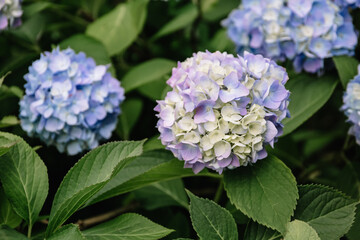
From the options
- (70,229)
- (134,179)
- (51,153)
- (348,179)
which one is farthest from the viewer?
(51,153)

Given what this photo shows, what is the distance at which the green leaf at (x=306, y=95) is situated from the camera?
1.44 m

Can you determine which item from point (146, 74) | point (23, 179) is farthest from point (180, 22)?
point (23, 179)

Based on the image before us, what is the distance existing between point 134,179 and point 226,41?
983 millimetres

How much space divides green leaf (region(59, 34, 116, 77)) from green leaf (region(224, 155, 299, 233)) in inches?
29.8

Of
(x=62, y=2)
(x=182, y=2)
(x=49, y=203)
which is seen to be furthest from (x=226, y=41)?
(x=49, y=203)

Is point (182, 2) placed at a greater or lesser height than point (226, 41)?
greater

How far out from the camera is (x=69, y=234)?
102 centimetres

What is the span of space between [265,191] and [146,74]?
734 mm

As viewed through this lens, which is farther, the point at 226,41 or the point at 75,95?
the point at 226,41

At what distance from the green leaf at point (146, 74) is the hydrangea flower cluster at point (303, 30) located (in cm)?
33

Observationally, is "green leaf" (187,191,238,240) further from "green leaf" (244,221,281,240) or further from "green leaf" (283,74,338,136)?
"green leaf" (283,74,338,136)

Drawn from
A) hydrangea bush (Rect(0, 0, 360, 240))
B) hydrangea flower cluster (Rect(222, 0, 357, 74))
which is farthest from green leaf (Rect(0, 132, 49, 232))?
hydrangea flower cluster (Rect(222, 0, 357, 74))

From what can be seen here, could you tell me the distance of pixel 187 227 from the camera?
1.51 meters

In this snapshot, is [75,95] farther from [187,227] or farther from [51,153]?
[187,227]
